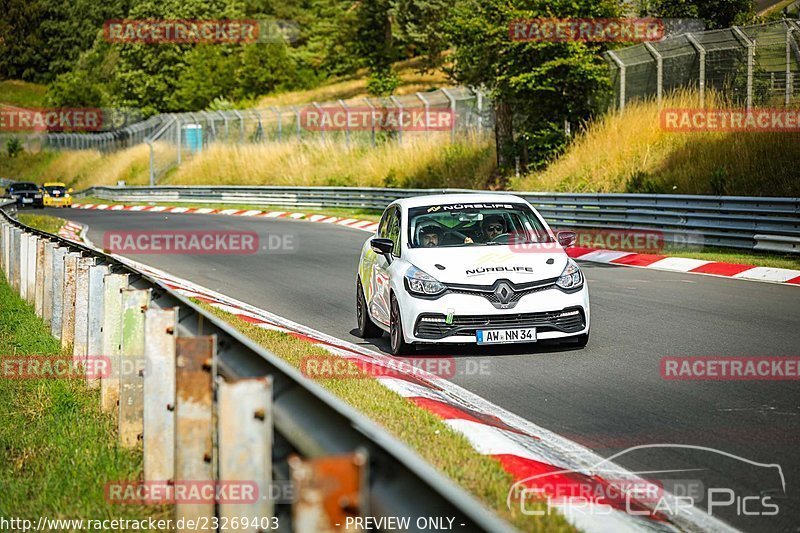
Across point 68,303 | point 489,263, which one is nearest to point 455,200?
point 489,263

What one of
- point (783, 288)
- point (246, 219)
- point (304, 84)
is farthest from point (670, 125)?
point (304, 84)

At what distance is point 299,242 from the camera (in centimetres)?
2655

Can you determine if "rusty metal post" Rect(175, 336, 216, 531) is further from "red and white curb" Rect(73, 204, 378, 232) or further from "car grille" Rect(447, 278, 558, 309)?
"red and white curb" Rect(73, 204, 378, 232)

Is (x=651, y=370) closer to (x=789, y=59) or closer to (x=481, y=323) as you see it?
(x=481, y=323)

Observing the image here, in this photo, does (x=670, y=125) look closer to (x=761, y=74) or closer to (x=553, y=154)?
(x=761, y=74)

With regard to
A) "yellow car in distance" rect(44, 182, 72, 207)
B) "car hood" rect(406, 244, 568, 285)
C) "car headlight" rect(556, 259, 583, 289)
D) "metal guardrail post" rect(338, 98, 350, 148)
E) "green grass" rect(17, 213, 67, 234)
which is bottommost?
"yellow car in distance" rect(44, 182, 72, 207)

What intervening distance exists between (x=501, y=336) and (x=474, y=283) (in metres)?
0.55

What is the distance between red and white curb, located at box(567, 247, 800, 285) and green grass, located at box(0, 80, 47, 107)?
432 feet

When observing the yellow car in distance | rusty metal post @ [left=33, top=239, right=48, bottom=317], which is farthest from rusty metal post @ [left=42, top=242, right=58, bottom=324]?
the yellow car in distance

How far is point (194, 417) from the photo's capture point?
4488 millimetres

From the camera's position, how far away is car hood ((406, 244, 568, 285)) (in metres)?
10.5


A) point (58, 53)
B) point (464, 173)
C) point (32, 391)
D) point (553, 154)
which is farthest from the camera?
point (58, 53)

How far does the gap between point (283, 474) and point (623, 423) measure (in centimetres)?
417

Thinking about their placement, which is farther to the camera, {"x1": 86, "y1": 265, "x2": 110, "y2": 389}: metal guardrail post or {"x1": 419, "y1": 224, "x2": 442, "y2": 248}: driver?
{"x1": 419, "y1": 224, "x2": 442, "y2": 248}: driver
